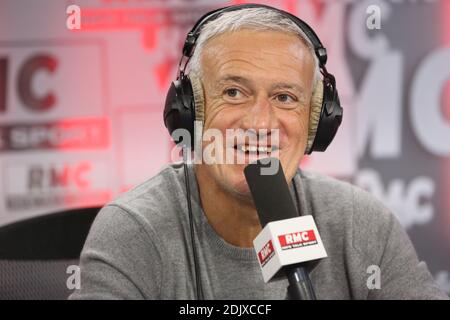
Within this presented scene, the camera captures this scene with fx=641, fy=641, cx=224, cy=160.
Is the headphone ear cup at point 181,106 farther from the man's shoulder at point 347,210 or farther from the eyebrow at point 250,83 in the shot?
the man's shoulder at point 347,210

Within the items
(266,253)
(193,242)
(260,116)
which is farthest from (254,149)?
(266,253)

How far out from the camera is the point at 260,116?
1048 mm

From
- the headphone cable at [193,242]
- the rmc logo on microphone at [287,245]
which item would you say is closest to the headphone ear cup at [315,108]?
the headphone cable at [193,242]

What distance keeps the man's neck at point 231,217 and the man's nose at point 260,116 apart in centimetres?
14

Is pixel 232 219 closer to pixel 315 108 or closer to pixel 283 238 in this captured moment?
pixel 315 108

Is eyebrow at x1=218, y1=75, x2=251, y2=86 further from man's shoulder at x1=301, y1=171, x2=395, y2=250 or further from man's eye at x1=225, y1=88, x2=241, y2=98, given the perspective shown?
man's shoulder at x1=301, y1=171, x2=395, y2=250

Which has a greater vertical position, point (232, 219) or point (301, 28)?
point (301, 28)

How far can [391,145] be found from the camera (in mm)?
2203

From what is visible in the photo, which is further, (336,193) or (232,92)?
(336,193)

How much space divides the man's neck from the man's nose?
0.14 metres

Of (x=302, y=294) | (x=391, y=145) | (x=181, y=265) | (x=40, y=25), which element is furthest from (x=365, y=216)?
(x=40, y=25)

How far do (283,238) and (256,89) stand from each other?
386 millimetres

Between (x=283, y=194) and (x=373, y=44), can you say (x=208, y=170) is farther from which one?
(x=373, y=44)

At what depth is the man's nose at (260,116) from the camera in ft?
3.43
